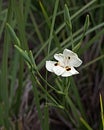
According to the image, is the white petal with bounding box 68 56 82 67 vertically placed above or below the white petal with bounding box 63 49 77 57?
below

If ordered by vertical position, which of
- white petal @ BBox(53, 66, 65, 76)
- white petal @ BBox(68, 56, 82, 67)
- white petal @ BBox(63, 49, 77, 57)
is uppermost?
white petal @ BBox(63, 49, 77, 57)

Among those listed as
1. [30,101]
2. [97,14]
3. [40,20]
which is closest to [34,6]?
[40,20]

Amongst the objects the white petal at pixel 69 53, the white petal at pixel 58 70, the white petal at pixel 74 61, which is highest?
the white petal at pixel 69 53

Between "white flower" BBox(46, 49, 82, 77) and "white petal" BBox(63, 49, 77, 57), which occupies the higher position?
"white petal" BBox(63, 49, 77, 57)

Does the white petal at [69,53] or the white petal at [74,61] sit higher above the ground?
the white petal at [69,53]
